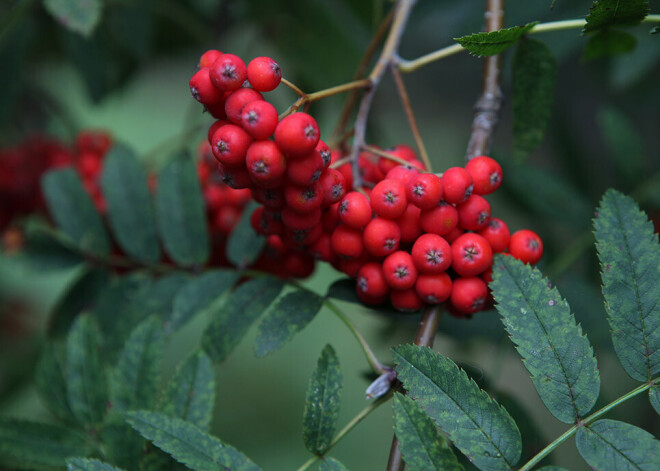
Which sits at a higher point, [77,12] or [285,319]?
[77,12]

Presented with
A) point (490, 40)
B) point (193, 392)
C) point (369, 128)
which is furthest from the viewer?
point (369, 128)

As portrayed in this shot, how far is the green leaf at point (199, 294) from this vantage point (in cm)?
108

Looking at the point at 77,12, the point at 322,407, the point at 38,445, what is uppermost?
the point at 77,12

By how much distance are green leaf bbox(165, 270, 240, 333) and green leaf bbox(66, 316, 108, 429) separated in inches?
5.2

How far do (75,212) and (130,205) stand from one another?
0.14m

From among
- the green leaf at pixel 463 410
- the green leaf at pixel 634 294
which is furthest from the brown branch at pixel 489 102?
the green leaf at pixel 463 410

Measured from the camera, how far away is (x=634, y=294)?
0.73m

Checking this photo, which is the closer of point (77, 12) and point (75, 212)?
point (77, 12)

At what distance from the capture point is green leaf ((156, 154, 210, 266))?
122 cm

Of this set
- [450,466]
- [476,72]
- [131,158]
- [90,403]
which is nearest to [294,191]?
[450,466]

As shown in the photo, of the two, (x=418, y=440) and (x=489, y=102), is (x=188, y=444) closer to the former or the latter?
(x=418, y=440)

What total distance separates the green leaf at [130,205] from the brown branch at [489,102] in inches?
28.3

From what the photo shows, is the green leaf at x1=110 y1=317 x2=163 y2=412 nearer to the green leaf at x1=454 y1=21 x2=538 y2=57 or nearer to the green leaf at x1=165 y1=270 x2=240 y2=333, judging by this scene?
the green leaf at x1=165 y1=270 x2=240 y2=333

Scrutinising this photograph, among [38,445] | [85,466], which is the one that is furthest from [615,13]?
[38,445]
